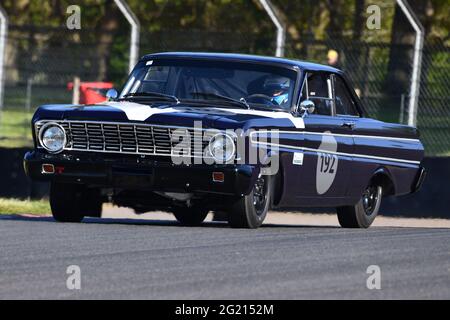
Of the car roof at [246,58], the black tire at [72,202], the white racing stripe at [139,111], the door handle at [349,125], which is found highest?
the car roof at [246,58]

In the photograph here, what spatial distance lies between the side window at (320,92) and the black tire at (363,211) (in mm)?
995

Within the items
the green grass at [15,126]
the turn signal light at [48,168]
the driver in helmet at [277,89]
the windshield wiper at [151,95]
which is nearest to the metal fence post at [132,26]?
the green grass at [15,126]

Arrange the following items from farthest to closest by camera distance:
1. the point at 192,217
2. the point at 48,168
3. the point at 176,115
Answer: the point at 192,217
the point at 48,168
the point at 176,115

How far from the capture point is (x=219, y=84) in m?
12.1

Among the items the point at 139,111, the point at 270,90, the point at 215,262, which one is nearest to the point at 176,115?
the point at 139,111

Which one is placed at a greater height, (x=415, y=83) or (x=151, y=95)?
(x=151, y=95)

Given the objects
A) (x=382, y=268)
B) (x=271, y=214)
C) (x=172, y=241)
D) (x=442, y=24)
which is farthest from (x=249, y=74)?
(x=442, y=24)

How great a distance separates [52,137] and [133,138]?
2.39 ft

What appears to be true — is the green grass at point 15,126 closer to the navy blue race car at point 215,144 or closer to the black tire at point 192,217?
the black tire at point 192,217

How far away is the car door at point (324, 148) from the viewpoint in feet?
39.1

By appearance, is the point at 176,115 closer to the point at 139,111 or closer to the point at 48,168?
the point at 139,111

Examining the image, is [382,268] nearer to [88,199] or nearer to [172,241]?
[172,241]

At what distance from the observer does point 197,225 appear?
12602 mm
